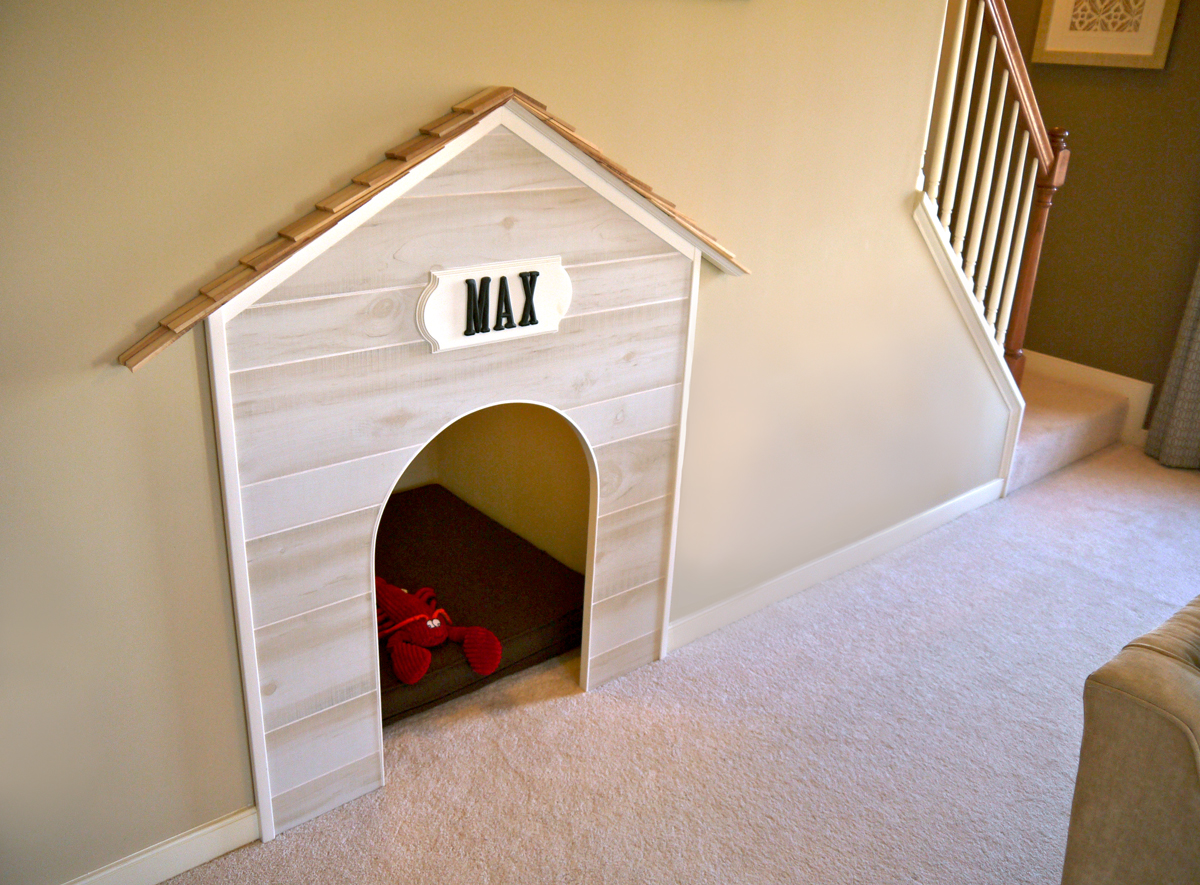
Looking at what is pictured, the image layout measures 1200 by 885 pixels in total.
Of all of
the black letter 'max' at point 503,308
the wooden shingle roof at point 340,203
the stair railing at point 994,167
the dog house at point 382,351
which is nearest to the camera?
the wooden shingle roof at point 340,203

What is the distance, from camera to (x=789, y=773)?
219 cm

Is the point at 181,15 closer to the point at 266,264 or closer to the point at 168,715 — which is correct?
the point at 266,264

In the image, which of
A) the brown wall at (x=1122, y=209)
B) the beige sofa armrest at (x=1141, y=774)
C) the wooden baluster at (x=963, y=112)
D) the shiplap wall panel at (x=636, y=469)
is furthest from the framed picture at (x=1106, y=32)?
the beige sofa armrest at (x=1141, y=774)

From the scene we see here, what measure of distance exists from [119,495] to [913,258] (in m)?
2.21

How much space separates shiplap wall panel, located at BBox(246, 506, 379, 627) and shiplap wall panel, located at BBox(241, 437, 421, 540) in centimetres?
2

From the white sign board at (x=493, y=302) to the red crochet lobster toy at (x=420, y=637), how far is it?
83 centimetres

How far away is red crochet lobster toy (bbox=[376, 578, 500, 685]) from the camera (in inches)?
89.0

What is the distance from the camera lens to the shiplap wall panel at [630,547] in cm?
231

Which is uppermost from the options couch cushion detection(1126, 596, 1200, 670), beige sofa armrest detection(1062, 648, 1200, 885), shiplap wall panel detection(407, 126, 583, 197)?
shiplap wall panel detection(407, 126, 583, 197)

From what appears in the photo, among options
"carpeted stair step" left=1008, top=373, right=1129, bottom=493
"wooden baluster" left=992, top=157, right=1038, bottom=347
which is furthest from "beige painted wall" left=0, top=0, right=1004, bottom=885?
"carpeted stair step" left=1008, top=373, right=1129, bottom=493

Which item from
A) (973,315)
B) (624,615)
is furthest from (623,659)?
(973,315)

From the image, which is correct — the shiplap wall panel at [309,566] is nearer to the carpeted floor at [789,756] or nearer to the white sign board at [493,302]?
the white sign board at [493,302]

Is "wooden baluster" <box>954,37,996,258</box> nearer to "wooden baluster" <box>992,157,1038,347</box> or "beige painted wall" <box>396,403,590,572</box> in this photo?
"wooden baluster" <box>992,157,1038,347</box>

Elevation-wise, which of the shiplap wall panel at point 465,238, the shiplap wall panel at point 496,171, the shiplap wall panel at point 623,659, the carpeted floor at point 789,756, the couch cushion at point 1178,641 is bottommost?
the carpeted floor at point 789,756
